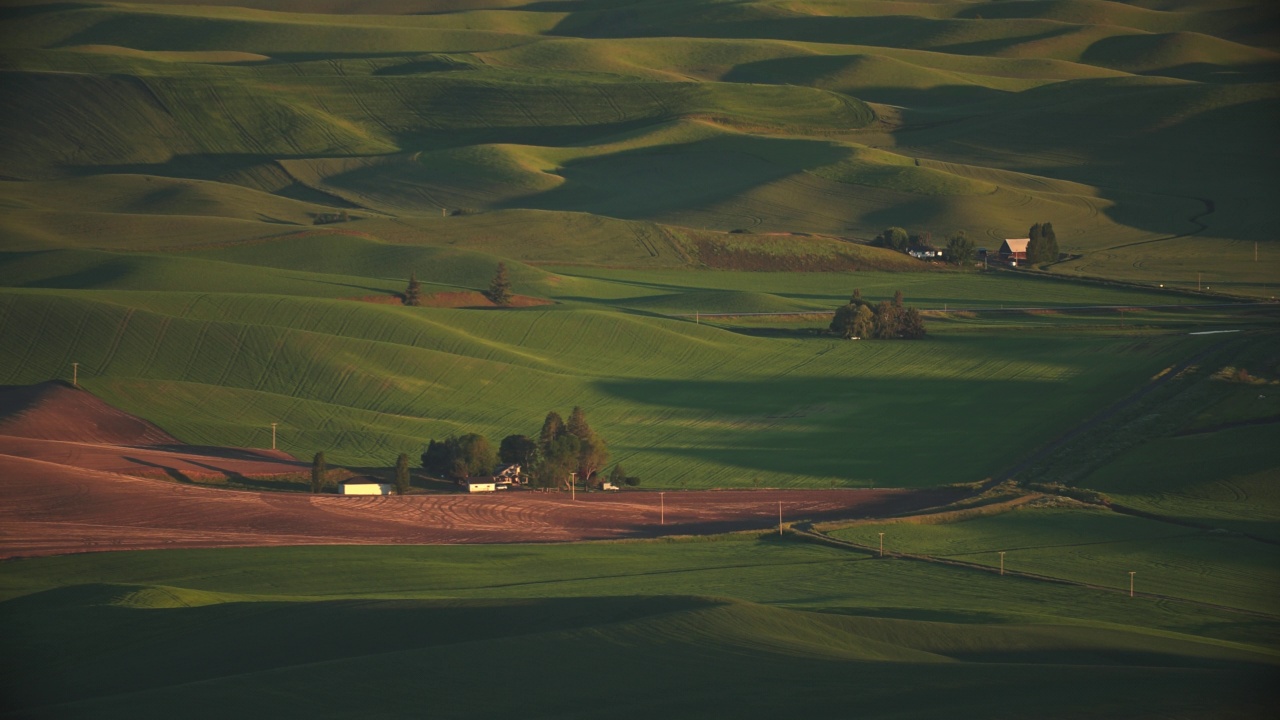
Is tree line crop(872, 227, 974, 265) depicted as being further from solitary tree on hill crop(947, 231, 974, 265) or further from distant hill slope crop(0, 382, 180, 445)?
distant hill slope crop(0, 382, 180, 445)

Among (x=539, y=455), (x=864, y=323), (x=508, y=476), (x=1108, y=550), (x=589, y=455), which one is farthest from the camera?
(x=864, y=323)

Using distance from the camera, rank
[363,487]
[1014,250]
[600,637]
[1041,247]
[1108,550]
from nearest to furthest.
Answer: [600,637] → [1108,550] → [363,487] → [1041,247] → [1014,250]

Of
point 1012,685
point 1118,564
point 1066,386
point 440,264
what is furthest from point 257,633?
point 440,264

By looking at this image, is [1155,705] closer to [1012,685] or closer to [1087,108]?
[1012,685]

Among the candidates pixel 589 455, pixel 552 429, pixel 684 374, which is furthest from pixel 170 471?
pixel 684 374

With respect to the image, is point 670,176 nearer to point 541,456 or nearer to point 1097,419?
point 1097,419

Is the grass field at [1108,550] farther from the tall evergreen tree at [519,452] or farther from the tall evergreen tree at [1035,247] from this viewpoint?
the tall evergreen tree at [1035,247]
